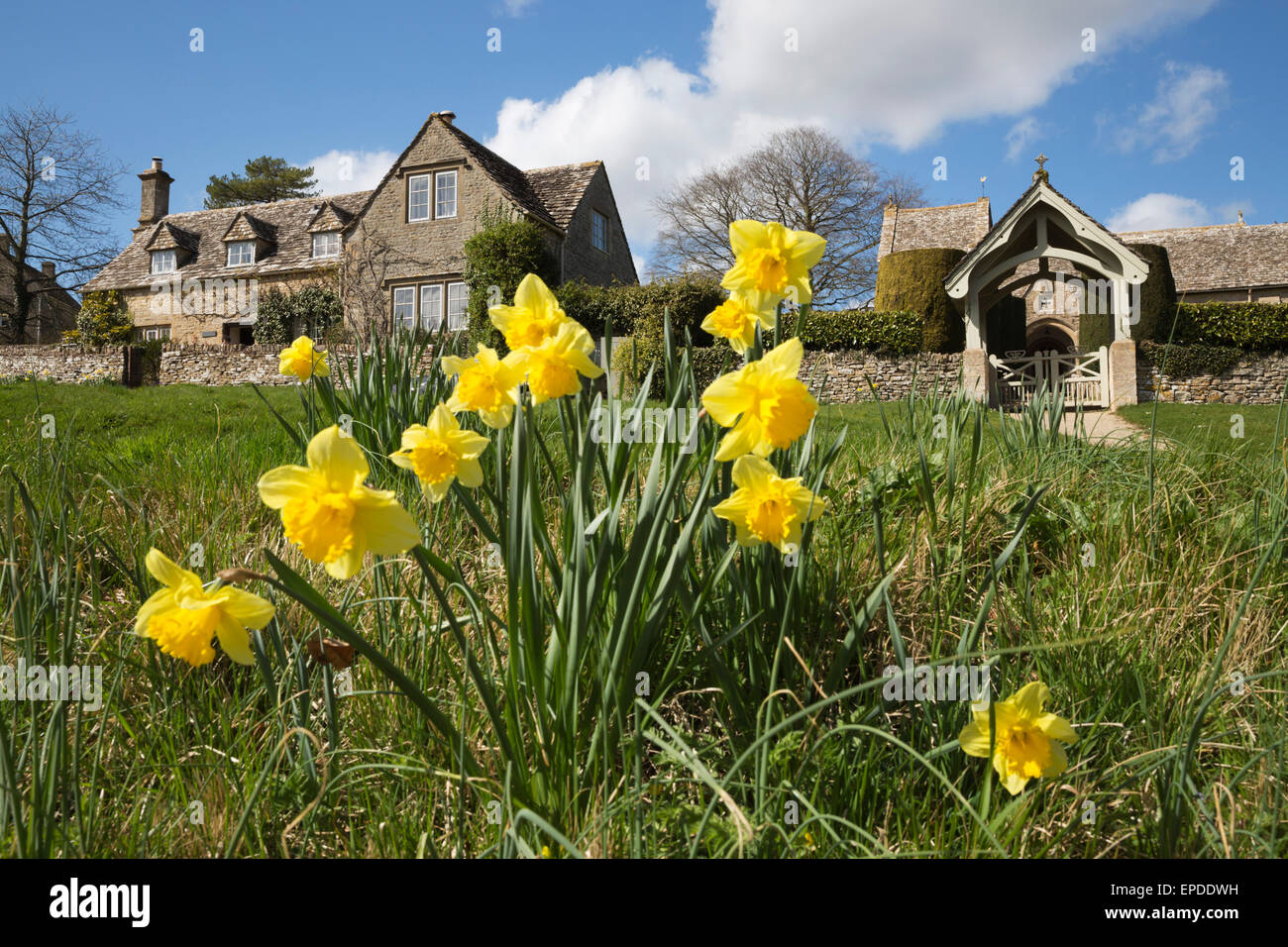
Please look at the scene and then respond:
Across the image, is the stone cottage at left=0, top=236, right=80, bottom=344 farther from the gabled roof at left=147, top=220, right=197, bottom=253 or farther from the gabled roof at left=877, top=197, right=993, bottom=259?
the gabled roof at left=877, top=197, right=993, bottom=259

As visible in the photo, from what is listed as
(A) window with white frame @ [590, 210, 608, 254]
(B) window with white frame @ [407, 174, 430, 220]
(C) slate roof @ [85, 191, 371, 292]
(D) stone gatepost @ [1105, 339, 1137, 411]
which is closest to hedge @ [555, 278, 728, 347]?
(A) window with white frame @ [590, 210, 608, 254]

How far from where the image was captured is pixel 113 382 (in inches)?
631

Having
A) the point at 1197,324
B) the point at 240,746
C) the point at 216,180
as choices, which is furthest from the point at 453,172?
the point at 216,180

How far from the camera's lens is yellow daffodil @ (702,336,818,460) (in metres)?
1.15

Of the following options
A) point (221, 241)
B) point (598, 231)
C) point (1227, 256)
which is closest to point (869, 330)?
point (598, 231)

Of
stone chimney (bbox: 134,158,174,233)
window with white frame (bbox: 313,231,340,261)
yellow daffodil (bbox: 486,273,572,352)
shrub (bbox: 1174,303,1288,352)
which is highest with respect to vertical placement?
stone chimney (bbox: 134,158,174,233)

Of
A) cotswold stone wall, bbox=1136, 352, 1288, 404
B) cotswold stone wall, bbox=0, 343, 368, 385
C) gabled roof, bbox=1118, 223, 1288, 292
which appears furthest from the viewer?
gabled roof, bbox=1118, 223, 1288, 292

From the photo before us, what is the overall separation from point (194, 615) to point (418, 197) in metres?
23.9

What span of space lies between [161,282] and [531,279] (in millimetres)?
33800

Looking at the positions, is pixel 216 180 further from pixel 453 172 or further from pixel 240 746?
pixel 240 746

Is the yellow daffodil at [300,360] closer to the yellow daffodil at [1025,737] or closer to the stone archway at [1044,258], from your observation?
the yellow daffodil at [1025,737]

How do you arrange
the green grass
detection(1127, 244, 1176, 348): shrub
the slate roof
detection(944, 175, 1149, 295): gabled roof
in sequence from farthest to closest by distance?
the slate roof < detection(1127, 244, 1176, 348): shrub < detection(944, 175, 1149, 295): gabled roof < the green grass

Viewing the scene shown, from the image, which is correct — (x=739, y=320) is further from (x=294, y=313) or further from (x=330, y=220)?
(x=330, y=220)

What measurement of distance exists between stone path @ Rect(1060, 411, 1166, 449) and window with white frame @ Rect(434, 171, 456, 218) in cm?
1794
